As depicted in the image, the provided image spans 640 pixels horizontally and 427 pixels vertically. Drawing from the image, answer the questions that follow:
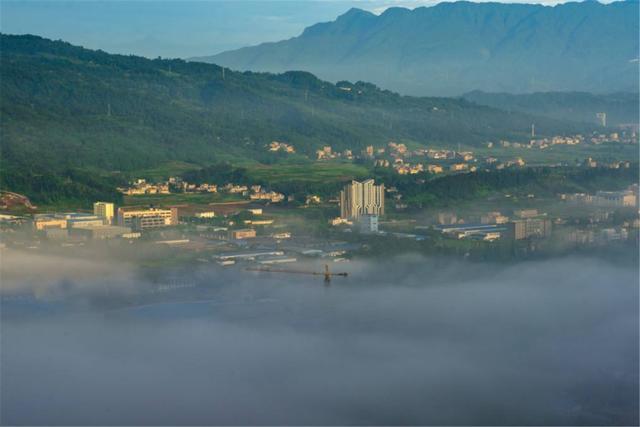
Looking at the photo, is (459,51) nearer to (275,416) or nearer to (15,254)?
(15,254)

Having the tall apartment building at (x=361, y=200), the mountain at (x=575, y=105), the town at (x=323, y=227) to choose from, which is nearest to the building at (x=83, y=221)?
the town at (x=323, y=227)

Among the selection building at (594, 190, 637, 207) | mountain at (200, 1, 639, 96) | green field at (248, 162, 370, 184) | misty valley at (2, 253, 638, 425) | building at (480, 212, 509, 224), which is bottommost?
misty valley at (2, 253, 638, 425)

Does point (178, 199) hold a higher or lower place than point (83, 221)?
higher

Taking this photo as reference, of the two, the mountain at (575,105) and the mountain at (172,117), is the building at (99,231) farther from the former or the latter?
the mountain at (575,105)

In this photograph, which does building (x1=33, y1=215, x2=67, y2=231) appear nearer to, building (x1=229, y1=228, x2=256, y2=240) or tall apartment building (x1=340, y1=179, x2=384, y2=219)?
building (x1=229, y1=228, x2=256, y2=240)

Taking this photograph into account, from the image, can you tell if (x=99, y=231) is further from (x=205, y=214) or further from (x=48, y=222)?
(x=205, y=214)

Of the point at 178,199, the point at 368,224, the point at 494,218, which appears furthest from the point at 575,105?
the point at 368,224

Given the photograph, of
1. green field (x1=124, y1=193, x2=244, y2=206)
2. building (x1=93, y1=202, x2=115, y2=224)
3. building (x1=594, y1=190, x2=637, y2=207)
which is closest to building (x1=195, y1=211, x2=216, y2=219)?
green field (x1=124, y1=193, x2=244, y2=206)
